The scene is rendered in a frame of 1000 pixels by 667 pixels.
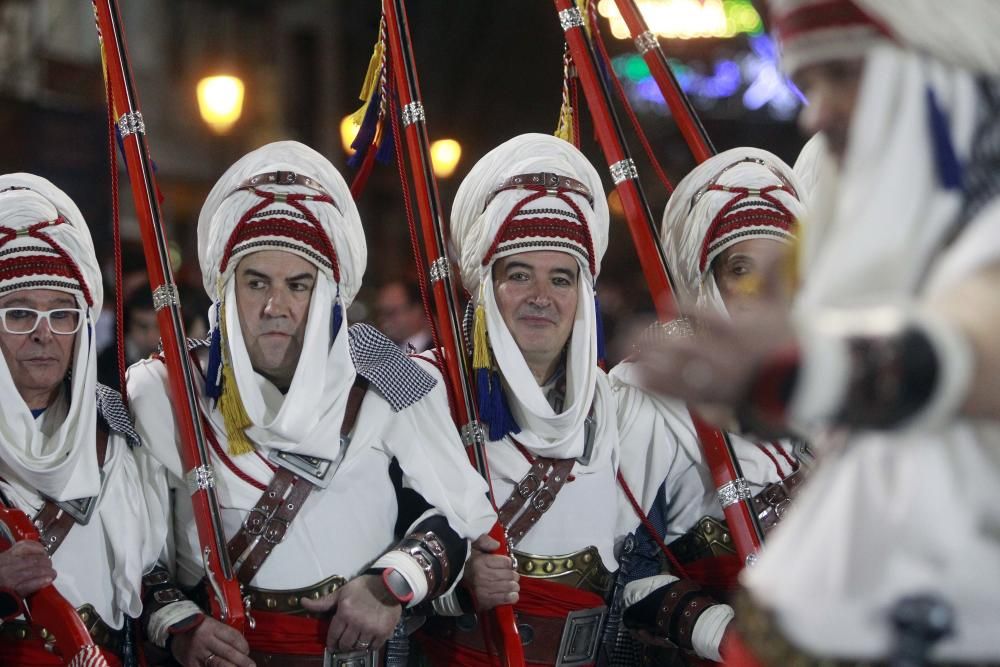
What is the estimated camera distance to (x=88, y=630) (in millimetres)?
3377

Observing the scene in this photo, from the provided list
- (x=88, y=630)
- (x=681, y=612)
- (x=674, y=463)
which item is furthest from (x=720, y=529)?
(x=88, y=630)

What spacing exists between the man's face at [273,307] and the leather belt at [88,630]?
0.85 metres

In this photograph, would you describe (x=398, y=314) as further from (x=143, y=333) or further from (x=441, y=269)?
(x=441, y=269)

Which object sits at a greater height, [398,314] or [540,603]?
[398,314]

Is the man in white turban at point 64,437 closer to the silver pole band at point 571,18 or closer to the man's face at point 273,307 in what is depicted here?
the man's face at point 273,307

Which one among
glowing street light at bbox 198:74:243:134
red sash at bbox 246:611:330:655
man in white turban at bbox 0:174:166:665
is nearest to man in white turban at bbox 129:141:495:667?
red sash at bbox 246:611:330:655

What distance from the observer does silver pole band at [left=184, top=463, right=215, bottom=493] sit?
11.3 feet

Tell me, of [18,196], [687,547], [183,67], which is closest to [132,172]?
[18,196]

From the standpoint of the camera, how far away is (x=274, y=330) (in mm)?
3705

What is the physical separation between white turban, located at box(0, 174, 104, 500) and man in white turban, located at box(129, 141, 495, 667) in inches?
8.5

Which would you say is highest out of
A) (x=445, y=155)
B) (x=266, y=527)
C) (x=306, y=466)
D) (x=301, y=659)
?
(x=445, y=155)

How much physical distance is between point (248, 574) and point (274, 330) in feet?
2.36

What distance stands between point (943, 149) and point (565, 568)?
253 centimetres

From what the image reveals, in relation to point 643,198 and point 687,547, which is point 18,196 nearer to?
point 643,198
